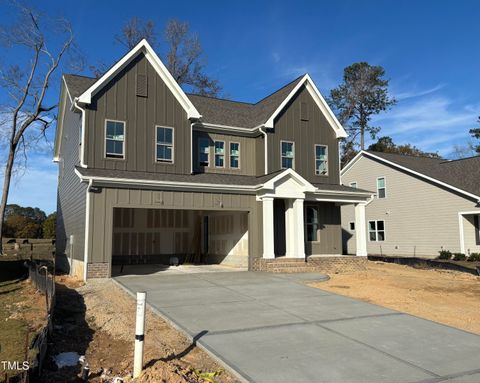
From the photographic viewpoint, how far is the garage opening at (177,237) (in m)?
20.4

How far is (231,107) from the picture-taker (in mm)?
22672

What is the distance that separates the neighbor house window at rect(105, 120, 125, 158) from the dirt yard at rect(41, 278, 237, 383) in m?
6.58

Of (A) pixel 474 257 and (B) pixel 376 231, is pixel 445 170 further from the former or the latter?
(A) pixel 474 257

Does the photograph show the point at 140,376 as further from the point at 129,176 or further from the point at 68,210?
the point at 68,210

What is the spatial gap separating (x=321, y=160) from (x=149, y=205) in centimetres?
925

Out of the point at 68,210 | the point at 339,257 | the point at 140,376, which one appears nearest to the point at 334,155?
the point at 339,257

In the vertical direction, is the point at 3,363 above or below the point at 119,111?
below

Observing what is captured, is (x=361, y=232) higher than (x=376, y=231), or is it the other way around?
(x=376, y=231)

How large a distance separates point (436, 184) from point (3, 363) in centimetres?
2512

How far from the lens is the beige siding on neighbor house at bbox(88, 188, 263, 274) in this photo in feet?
47.4

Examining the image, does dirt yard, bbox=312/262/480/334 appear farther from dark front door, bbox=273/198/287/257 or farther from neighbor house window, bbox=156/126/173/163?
neighbor house window, bbox=156/126/173/163

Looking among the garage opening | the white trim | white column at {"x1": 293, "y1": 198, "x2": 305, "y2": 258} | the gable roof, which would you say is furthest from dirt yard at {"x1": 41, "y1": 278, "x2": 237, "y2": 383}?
the gable roof

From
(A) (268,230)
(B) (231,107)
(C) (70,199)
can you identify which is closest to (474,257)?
(A) (268,230)

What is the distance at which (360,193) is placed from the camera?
20.1 meters
